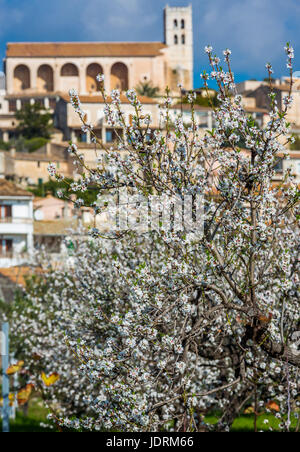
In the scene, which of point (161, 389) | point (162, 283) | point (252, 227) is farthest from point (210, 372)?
point (252, 227)

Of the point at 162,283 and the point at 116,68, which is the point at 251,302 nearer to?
the point at 162,283

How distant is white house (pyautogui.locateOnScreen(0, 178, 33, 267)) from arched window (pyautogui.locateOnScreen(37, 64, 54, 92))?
224 feet

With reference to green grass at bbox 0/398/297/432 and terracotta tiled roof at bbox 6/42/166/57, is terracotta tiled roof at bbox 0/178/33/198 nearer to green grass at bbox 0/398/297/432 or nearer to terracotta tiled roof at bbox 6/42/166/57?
green grass at bbox 0/398/297/432

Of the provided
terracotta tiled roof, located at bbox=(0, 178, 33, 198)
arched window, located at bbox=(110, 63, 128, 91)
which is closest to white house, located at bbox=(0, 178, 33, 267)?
terracotta tiled roof, located at bbox=(0, 178, 33, 198)

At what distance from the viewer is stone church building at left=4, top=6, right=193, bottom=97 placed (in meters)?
107

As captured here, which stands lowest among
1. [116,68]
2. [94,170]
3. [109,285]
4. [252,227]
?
[109,285]

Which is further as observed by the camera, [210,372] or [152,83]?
[152,83]

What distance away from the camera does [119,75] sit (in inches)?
4296

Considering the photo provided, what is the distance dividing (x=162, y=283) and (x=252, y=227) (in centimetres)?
123

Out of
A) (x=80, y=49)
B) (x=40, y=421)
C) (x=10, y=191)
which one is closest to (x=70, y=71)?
(x=80, y=49)

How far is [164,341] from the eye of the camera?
7188 mm

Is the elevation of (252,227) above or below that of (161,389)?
above

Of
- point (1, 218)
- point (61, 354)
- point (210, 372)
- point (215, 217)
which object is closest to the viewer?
point (215, 217)

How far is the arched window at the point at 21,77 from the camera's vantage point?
10694cm
